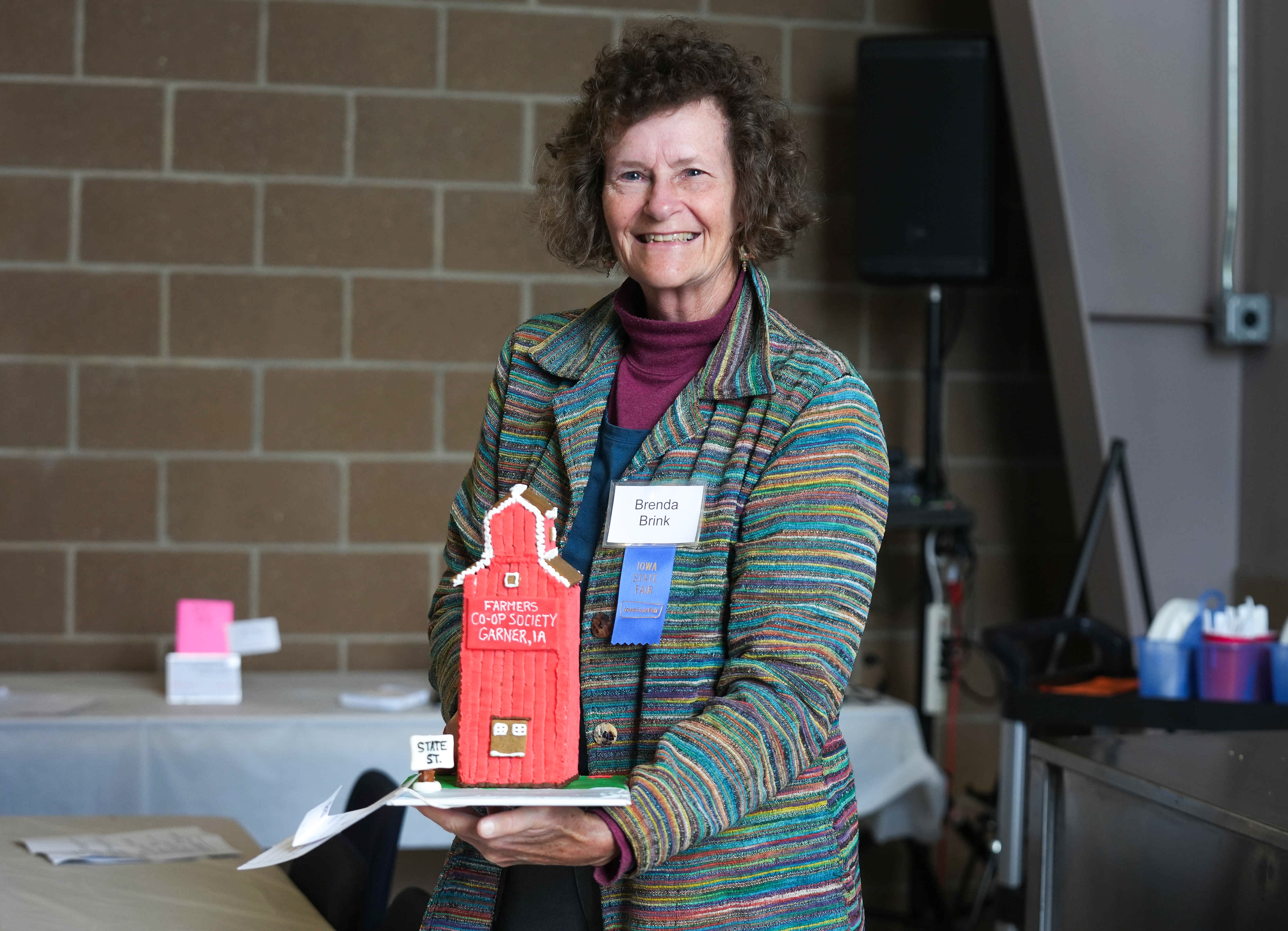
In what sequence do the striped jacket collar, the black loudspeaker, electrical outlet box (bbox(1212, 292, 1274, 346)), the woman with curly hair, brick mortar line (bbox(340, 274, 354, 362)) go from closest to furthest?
the woman with curly hair < the striped jacket collar < electrical outlet box (bbox(1212, 292, 1274, 346)) < the black loudspeaker < brick mortar line (bbox(340, 274, 354, 362))

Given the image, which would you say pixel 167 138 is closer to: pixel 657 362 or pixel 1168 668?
pixel 657 362

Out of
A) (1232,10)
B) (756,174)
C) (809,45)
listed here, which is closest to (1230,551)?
(1232,10)

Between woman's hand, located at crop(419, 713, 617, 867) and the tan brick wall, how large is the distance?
7.88ft

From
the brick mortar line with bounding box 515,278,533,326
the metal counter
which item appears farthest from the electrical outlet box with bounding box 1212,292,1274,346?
the brick mortar line with bounding box 515,278,533,326

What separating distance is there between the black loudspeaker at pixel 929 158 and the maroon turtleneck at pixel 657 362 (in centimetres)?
202

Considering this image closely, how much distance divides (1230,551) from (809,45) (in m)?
1.69

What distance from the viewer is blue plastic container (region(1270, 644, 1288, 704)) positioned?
2.05 m

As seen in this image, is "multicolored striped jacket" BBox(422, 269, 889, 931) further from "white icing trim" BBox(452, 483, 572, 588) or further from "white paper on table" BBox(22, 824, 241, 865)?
"white paper on table" BBox(22, 824, 241, 865)

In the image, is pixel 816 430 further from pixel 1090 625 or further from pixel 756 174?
pixel 1090 625

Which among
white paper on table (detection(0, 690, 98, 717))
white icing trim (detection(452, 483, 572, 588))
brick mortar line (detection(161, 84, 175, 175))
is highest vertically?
brick mortar line (detection(161, 84, 175, 175))

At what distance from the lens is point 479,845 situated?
3.16 feet

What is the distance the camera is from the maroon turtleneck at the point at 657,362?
126cm

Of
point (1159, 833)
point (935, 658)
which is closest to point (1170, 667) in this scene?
point (1159, 833)

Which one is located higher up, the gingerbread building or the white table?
the gingerbread building
